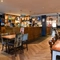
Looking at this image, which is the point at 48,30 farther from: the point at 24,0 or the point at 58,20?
the point at 24,0

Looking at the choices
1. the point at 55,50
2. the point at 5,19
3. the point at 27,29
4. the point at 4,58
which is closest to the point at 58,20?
the point at 27,29

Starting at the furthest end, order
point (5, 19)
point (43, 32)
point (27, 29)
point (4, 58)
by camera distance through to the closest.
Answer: point (43, 32) → point (5, 19) → point (27, 29) → point (4, 58)

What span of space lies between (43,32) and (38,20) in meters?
1.63

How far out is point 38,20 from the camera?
1109 cm

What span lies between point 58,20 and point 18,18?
475 centimetres

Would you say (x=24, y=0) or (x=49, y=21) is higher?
(x=24, y=0)

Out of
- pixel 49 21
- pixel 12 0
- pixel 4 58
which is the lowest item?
pixel 4 58

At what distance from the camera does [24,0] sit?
4.58 m

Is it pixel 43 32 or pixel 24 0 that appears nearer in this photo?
pixel 24 0

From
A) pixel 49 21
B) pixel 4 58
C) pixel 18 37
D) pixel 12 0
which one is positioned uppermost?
pixel 12 0

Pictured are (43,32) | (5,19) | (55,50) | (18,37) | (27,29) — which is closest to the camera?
(55,50)

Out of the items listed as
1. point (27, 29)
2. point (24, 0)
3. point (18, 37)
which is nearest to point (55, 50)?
point (18, 37)

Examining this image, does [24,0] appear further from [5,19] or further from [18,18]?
[18,18]

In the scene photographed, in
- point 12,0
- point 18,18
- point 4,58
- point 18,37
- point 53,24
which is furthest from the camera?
point 53,24
